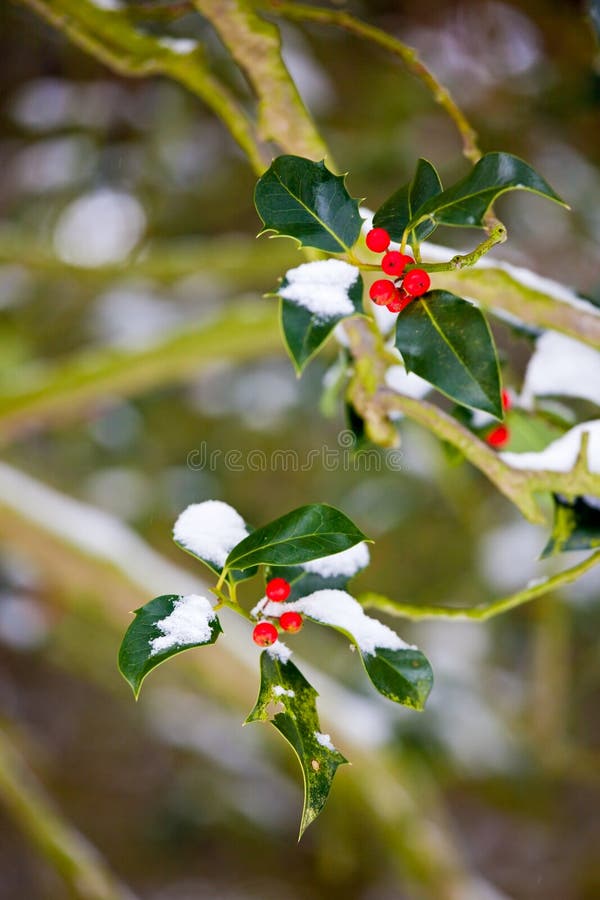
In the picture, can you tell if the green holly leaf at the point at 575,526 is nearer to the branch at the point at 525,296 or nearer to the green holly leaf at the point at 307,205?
the branch at the point at 525,296

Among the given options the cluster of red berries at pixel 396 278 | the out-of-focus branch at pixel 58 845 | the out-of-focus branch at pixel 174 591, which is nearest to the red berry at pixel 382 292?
the cluster of red berries at pixel 396 278

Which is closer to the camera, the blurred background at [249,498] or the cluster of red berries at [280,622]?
the cluster of red berries at [280,622]

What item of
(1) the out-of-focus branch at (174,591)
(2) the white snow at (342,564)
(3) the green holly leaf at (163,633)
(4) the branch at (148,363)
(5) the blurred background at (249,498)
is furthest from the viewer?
(5) the blurred background at (249,498)

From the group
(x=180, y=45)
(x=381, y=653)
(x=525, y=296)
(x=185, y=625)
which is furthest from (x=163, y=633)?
(x=180, y=45)

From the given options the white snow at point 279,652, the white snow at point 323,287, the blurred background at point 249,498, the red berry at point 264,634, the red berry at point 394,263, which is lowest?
the blurred background at point 249,498

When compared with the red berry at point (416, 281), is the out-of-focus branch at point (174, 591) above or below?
below

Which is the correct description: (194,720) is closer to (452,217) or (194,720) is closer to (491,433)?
(491,433)

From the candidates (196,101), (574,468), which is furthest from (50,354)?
(574,468)

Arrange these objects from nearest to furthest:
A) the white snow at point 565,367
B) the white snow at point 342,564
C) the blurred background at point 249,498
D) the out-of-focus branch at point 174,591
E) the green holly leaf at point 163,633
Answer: the green holly leaf at point 163,633, the white snow at point 342,564, the white snow at point 565,367, the out-of-focus branch at point 174,591, the blurred background at point 249,498
